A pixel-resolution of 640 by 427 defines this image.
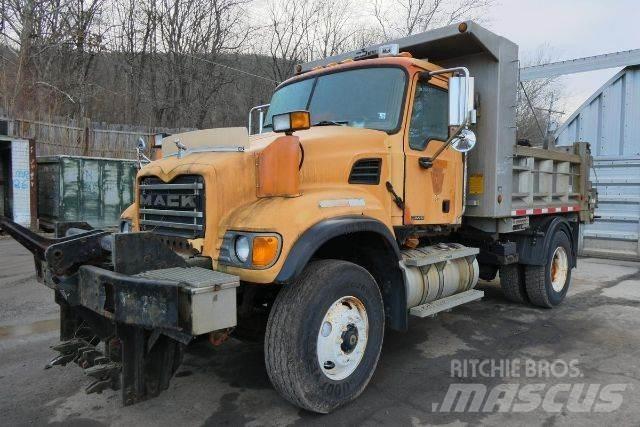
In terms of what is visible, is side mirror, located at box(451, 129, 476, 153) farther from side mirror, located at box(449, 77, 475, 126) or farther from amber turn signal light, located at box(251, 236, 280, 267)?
amber turn signal light, located at box(251, 236, 280, 267)

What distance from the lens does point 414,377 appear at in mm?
4168

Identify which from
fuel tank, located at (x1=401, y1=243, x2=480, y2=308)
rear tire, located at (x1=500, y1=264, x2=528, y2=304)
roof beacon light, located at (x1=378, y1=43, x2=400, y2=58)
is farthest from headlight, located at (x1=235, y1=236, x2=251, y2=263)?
rear tire, located at (x1=500, y1=264, x2=528, y2=304)

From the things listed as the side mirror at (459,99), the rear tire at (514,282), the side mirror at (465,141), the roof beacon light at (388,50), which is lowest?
the rear tire at (514,282)

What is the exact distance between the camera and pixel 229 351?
15.7 ft

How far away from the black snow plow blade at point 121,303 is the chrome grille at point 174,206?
1.19ft

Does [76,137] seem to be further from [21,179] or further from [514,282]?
[514,282]

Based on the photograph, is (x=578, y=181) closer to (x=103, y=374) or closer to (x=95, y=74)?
(x=103, y=374)

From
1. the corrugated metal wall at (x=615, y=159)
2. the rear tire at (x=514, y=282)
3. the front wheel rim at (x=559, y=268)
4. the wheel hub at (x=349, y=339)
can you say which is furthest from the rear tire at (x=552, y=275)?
the corrugated metal wall at (x=615, y=159)

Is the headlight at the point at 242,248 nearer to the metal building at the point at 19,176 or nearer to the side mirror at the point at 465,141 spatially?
the side mirror at the point at 465,141

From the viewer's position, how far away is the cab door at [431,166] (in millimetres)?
4406

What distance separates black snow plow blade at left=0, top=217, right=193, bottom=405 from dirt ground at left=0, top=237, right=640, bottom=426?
440 mm

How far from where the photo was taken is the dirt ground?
3.47 m

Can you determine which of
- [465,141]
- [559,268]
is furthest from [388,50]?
[559,268]

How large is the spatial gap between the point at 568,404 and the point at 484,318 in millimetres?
2329
